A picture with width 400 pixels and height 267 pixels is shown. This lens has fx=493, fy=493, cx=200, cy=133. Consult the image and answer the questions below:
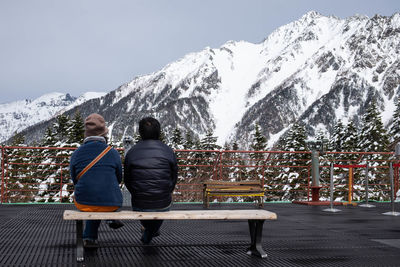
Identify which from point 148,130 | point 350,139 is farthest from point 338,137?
point 148,130

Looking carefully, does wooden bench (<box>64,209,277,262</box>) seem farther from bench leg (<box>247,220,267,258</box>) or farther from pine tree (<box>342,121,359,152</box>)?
pine tree (<box>342,121,359,152</box>)

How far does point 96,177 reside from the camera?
16.0 ft

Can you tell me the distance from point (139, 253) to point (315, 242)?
226 centimetres

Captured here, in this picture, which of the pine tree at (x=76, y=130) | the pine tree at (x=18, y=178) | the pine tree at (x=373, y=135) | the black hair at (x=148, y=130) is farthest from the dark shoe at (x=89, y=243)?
the pine tree at (x=373, y=135)

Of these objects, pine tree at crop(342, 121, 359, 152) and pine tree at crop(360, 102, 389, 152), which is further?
pine tree at crop(342, 121, 359, 152)

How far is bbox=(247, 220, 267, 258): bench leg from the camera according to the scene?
5012mm

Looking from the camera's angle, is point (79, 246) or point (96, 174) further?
point (96, 174)

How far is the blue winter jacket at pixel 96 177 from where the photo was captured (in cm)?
487

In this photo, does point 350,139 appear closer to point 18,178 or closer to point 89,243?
point 18,178

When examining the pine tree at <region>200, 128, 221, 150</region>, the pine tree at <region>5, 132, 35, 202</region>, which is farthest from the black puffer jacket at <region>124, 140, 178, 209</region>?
the pine tree at <region>200, 128, 221, 150</region>

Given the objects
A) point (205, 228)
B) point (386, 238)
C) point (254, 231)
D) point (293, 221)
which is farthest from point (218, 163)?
point (254, 231)

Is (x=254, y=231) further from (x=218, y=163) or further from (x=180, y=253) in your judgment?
(x=218, y=163)

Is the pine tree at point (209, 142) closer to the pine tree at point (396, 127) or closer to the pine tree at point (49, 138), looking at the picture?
the pine tree at point (49, 138)

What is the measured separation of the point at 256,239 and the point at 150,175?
127 cm
